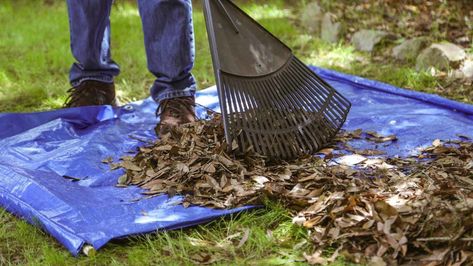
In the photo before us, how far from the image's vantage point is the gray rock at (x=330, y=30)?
4547 mm

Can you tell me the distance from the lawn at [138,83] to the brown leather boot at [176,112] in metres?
0.81

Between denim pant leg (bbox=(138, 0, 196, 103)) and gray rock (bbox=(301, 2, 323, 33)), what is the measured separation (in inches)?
88.2

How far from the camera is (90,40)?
9.71ft

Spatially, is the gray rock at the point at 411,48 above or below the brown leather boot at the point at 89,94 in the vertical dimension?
above

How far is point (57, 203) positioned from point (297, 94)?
1.06m

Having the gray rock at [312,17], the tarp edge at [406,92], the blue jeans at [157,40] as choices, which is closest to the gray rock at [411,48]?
the tarp edge at [406,92]

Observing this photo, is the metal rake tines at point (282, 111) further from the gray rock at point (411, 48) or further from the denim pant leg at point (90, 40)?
the gray rock at point (411, 48)

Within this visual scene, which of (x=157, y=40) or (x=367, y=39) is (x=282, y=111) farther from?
(x=367, y=39)

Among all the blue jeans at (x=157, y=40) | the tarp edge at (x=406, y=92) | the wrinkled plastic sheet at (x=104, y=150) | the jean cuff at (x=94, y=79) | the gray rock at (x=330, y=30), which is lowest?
the wrinkled plastic sheet at (x=104, y=150)

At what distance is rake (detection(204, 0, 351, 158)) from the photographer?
2348 mm

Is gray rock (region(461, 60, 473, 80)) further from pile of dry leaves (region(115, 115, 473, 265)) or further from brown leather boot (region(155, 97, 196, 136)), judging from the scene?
brown leather boot (region(155, 97, 196, 136))

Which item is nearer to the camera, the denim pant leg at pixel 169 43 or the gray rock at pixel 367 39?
the denim pant leg at pixel 169 43

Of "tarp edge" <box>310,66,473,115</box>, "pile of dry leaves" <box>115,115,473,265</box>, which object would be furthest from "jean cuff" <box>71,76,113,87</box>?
"tarp edge" <box>310,66,473,115</box>

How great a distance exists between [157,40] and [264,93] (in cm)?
57
